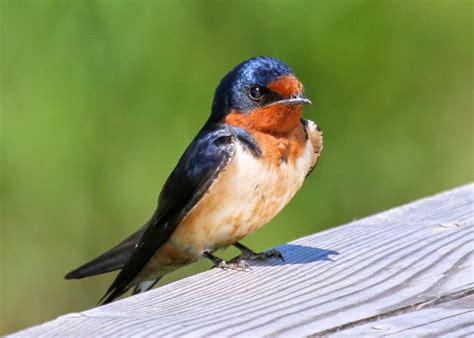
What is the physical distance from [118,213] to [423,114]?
1.24 m

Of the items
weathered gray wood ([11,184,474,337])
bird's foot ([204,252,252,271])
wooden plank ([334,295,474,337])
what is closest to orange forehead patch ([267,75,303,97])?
weathered gray wood ([11,184,474,337])

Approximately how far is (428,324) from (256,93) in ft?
4.36

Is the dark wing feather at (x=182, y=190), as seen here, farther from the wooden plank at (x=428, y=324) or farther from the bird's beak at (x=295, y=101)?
the wooden plank at (x=428, y=324)

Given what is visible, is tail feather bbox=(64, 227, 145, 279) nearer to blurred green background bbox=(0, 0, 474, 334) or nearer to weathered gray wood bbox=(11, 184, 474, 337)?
weathered gray wood bbox=(11, 184, 474, 337)

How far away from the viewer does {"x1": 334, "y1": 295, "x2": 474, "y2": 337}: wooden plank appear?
200 cm

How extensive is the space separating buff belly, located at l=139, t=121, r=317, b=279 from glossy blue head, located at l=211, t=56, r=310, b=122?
146mm

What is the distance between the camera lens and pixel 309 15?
4.60m

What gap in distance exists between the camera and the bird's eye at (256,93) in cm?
324

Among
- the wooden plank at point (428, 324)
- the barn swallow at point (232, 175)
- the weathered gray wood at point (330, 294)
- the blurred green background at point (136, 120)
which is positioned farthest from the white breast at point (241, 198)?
the blurred green background at point (136, 120)

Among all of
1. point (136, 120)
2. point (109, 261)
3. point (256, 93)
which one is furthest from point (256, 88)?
point (136, 120)

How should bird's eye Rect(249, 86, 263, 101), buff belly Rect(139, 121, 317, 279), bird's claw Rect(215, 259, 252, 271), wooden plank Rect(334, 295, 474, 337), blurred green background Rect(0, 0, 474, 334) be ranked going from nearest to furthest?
1. wooden plank Rect(334, 295, 474, 337)
2. bird's claw Rect(215, 259, 252, 271)
3. buff belly Rect(139, 121, 317, 279)
4. bird's eye Rect(249, 86, 263, 101)
5. blurred green background Rect(0, 0, 474, 334)

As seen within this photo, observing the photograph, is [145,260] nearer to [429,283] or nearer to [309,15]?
[429,283]

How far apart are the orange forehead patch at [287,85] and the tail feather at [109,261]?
23.1 inches

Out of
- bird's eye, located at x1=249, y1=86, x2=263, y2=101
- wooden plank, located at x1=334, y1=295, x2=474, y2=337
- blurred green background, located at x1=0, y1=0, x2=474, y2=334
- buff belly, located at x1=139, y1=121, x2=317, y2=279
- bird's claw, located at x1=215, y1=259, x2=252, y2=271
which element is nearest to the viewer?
wooden plank, located at x1=334, y1=295, x2=474, y2=337
